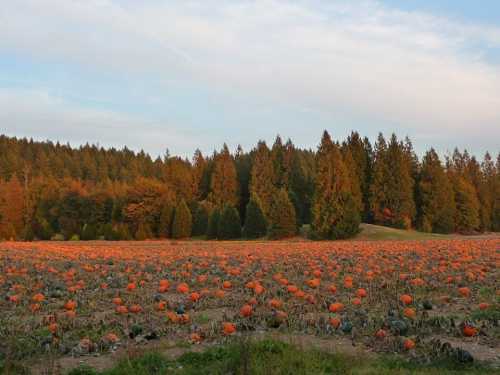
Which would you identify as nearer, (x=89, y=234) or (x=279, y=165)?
(x=89, y=234)

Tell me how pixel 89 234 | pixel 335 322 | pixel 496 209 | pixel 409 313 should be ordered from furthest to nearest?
pixel 496 209, pixel 89 234, pixel 409 313, pixel 335 322

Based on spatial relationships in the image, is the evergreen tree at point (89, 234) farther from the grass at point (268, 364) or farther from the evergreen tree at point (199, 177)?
the grass at point (268, 364)

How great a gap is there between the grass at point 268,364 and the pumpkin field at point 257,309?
13.5 inches

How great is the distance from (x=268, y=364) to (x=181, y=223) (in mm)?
59136

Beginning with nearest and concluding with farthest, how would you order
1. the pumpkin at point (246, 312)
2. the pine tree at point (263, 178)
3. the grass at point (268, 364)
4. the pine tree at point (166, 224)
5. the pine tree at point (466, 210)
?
the grass at point (268, 364)
the pumpkin at point (246, 312)
the pine tree at point (466, 210)
the pine tree at point (166, 224)
the pine tree at point (263, 178)

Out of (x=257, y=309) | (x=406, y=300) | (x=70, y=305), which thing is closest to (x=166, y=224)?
(x=70, y=305)

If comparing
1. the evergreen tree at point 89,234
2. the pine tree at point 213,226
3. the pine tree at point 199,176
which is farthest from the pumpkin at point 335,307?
the pine tree at point 199,176

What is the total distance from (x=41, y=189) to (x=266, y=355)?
86787 mm

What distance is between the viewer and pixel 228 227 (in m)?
58.3

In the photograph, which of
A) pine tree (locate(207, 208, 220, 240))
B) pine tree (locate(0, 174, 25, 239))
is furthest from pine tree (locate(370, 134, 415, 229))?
pine tree (locate(0, 174, 25, 239))

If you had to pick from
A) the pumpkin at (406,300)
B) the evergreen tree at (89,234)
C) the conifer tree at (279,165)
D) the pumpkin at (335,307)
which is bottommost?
the evergreen tree at (89,234)

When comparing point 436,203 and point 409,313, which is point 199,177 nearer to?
point 436,203

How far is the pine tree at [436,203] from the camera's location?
62938 mm

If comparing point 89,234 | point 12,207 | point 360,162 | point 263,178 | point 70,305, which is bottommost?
point 89,234
